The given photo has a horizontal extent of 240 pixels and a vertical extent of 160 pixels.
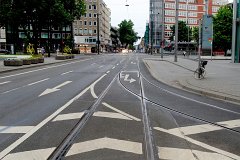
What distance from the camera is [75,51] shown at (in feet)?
296

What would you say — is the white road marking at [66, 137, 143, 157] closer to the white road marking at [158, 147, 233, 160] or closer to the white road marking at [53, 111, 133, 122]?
the white road marking at [158, 147, 233, 160]

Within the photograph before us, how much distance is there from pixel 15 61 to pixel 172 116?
25912 millimetres

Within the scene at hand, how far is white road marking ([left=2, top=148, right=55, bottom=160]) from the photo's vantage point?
17.3 ft

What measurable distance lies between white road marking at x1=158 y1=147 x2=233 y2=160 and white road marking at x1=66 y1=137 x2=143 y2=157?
41cm

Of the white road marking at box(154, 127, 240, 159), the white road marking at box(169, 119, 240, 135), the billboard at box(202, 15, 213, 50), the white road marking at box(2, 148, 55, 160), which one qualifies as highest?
the billboard at box(202, 15, 213, 50)

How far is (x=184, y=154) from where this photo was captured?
5520mm

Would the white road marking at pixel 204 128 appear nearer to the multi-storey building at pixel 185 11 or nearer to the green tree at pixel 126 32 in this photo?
the multi-storey building at pixel 185 11

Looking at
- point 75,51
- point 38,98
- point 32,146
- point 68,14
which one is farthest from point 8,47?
point 32,146

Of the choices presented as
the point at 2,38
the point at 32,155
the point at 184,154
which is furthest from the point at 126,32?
the point at 32,155

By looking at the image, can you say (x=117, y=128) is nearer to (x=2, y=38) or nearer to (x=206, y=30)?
(x=206, y=30)

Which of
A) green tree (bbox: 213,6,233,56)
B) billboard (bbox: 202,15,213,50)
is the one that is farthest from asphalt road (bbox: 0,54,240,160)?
green tree (bbox: 213,6,233,56)

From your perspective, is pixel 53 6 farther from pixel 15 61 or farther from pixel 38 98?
pixel 38 98

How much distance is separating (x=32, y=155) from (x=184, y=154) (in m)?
2.38

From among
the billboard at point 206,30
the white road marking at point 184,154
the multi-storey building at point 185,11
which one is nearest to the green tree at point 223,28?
the billboard at point 206,30
